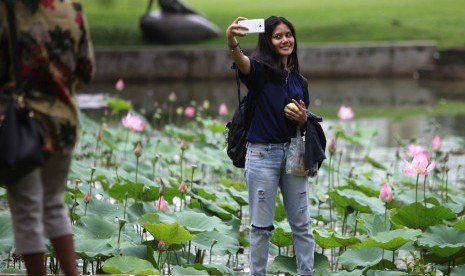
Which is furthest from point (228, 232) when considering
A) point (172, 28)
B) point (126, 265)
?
point (172, 28)

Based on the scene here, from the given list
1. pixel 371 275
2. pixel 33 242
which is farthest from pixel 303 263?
pixel 33 242

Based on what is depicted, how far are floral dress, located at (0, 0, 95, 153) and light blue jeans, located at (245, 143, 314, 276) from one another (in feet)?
3.31

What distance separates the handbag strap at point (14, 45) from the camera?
130 inches

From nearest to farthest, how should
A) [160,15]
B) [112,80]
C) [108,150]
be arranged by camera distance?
[108,150]
[112,80]
[160,15]

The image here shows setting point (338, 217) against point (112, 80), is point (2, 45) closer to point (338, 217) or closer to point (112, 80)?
point (338, 217)

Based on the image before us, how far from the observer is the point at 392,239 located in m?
4.64

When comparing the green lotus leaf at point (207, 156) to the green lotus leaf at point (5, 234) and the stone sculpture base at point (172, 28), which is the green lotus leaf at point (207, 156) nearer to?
the green lotus leaf at point (5, 234)

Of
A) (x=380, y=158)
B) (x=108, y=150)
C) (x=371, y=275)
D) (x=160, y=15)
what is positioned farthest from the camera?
(x=160, y=15)

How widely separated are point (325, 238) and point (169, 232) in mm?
751

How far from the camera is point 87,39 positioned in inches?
138

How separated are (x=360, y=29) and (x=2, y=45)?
1895 centimetres

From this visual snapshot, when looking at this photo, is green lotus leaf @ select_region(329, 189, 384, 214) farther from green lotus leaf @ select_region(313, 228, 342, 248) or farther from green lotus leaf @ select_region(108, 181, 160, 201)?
green lotus leaf @ select_region(108, 181, 160, 201)

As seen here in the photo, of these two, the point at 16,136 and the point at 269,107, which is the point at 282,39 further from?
the point at 16,136

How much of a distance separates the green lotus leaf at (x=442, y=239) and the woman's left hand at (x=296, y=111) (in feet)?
3.20
